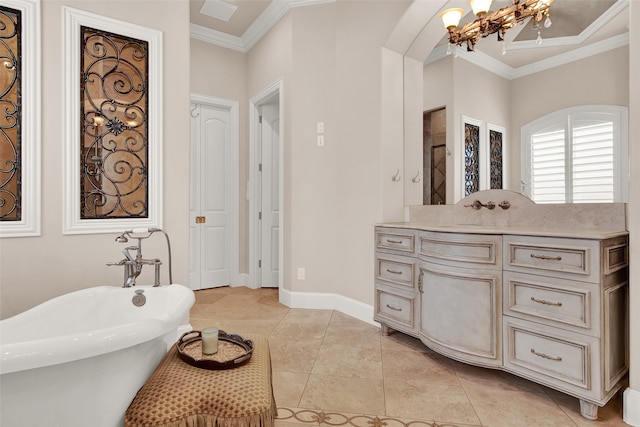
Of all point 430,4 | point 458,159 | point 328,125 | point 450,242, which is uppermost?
point 430,4

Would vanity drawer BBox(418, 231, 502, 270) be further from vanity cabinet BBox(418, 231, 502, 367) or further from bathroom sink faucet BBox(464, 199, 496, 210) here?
bathroom sink faucet BBox(464, 199, 496, 210)

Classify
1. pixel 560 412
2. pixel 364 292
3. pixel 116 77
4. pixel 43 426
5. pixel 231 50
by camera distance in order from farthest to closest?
pixel 231 50 < pixel 364 292 < pixel 116 77 < pixel 560 412 < pixel 43 426

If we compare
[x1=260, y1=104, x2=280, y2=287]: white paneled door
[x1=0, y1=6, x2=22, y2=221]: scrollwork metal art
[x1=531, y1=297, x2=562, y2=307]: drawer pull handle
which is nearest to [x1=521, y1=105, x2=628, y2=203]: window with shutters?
[x1=531, y1=297, x2=562, y2=307]: drawer pull handle

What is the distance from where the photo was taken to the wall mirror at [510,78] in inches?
76.5

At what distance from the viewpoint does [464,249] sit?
2133 mm

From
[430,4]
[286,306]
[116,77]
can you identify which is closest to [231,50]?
[116,77]

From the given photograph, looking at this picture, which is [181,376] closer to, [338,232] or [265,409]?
[265,409]

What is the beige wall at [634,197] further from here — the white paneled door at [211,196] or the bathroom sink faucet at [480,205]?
the white paneled door at [211,196]

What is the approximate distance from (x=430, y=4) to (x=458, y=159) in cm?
119

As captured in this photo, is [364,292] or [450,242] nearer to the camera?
[450,242]

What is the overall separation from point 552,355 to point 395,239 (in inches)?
46.9

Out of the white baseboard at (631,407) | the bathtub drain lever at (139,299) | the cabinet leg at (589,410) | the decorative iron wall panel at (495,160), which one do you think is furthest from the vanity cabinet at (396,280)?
the bathtub drain lever at (139,299)

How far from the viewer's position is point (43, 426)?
3.70 feet

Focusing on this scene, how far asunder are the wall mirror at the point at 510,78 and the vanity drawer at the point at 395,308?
831 millimetres
